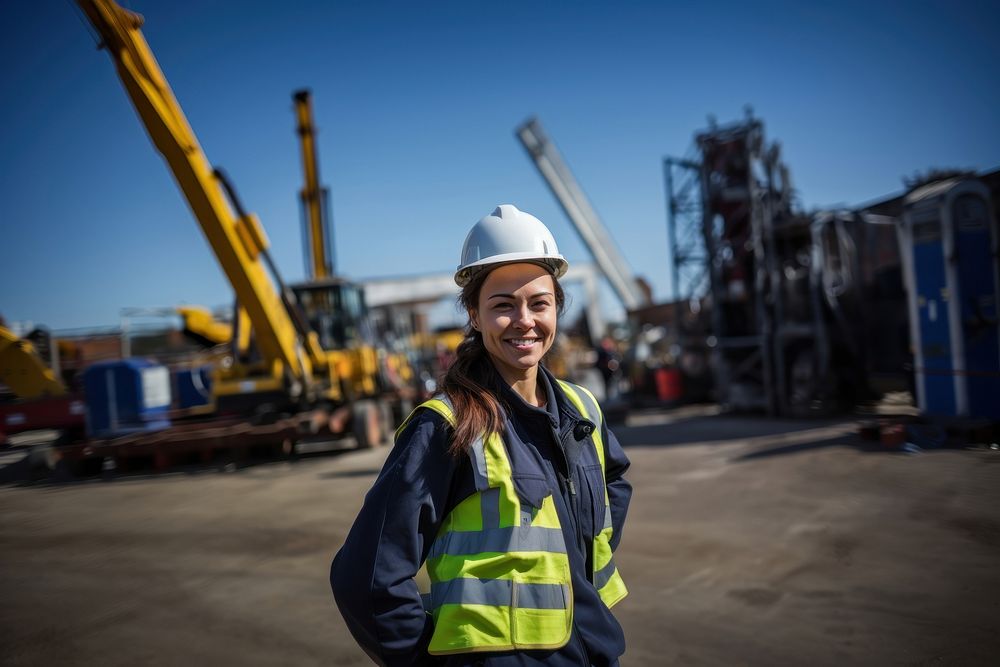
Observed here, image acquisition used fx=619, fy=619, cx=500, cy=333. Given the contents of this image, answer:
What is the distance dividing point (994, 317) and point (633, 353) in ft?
33.9

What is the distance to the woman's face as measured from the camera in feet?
5.87

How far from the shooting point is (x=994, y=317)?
23.2ft

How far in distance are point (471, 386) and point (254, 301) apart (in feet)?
30.1

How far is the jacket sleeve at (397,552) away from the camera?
1.45 meters

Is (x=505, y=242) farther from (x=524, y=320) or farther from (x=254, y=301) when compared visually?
(x=254, y=301)

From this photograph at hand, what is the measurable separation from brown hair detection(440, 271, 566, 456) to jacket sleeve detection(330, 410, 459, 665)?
0.06 m

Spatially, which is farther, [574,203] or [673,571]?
[574,203]

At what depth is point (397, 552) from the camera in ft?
4.84

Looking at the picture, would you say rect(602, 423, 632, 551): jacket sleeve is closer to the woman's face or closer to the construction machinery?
the woman's face

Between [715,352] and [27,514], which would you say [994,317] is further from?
[27,514]

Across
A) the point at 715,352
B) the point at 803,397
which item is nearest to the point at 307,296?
the point at 715,352

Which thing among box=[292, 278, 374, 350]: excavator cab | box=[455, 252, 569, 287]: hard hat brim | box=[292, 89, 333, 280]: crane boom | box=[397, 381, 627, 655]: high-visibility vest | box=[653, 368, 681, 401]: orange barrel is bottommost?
box=[653, 368, 681, 401]: orange barrel

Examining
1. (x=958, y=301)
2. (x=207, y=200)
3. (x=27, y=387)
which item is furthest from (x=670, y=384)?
(x=27, y=387)

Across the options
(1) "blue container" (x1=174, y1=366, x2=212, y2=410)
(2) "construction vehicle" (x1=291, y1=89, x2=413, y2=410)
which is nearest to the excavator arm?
(2) "construction vehicle" (x1=291, y1=89, x2=413, y2=410)
